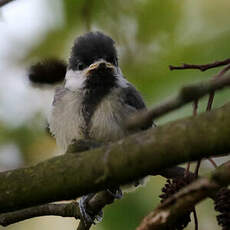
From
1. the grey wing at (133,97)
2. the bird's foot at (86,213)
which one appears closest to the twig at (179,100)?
the bird's foot at (86,213)

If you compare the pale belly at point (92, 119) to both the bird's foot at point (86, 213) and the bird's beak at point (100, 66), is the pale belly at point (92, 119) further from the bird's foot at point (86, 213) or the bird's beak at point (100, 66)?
the bird's foot at point (86, 213)

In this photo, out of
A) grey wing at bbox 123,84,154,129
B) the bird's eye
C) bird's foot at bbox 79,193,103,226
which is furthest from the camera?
the bird's eye

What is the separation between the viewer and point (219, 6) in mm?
2361

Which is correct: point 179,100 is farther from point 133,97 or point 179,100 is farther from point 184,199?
point 133,97

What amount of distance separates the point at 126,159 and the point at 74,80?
1331 mm

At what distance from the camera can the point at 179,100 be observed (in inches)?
42.8

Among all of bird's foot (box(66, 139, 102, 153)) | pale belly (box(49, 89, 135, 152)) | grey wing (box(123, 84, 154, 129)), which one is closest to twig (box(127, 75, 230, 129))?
bird's foot (box(66, 139, 102, 153))

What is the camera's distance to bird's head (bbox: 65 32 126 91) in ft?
8.17

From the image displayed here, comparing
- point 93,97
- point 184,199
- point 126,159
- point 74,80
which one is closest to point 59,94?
point 74,80

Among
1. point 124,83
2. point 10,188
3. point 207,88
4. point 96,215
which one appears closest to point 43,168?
point 10,188

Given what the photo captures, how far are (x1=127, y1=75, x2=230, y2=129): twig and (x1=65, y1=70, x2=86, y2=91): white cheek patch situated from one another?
1.44 m

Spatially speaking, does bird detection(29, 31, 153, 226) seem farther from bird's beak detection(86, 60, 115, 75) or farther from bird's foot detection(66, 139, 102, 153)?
bird's foot detection(66, 139, 102, 153)

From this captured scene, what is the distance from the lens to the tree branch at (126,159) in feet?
4.11

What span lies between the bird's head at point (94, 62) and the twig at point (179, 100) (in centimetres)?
140
